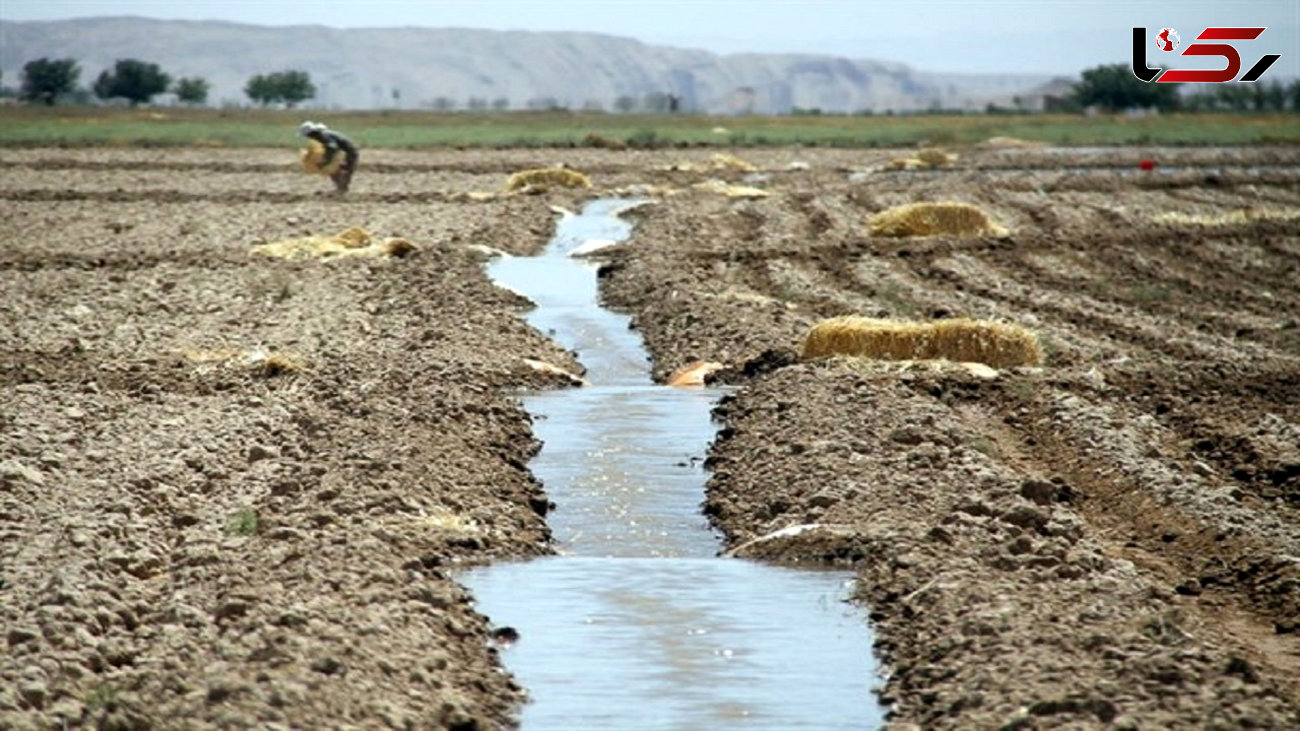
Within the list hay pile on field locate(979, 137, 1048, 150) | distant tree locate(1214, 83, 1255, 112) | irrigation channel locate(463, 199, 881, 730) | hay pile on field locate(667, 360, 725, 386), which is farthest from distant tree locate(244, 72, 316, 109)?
irrigation channel locate(463, 199, 881, 730)

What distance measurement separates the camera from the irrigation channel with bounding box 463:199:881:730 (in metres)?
9.88

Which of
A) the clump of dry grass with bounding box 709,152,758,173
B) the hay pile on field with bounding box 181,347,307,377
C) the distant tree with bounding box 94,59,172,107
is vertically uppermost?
the hay pile on field with bounding box 181,347,307,377

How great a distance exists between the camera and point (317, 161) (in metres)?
45.2

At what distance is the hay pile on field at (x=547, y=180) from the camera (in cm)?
5147

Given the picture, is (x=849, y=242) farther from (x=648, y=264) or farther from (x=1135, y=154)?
(x=1135, y=154)

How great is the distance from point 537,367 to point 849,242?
14752 mm

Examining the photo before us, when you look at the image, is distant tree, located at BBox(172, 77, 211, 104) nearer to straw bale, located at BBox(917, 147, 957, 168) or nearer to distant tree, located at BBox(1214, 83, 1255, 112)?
distant tree, located at BBox(1214, 83, 1255, 112)

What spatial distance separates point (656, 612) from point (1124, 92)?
134671 mm

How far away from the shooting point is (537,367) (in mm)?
20594

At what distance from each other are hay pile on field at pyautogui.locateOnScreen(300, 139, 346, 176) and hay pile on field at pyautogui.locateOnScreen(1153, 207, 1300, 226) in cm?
1509

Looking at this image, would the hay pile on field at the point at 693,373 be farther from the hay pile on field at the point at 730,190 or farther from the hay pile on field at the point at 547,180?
the hay pile on field at the point at 547,180

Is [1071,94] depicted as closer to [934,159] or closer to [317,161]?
[934,159]

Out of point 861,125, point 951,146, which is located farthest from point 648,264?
point 861,125

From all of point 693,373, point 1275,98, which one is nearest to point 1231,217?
point 693,373
